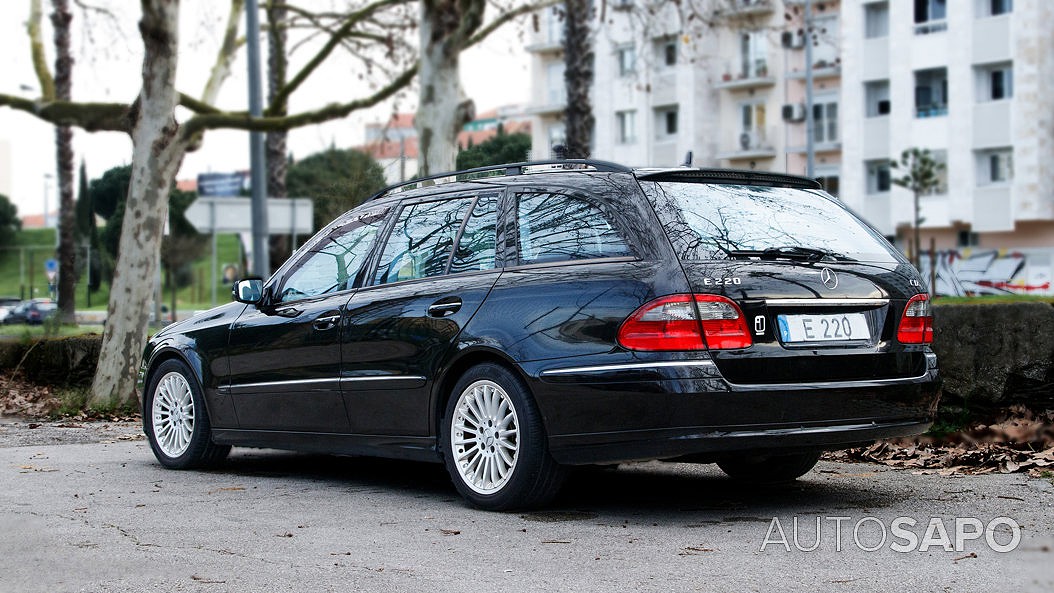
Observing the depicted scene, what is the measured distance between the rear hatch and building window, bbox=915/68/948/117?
47450 mm

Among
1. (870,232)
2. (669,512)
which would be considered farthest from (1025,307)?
(669,512)

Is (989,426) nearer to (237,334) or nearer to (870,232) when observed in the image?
(870,232)

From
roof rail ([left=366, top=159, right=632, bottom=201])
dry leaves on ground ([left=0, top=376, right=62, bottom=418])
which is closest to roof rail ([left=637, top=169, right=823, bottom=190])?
roof rail ([left=366, top=159, right=632, bottom=201])

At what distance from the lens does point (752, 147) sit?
60812mm

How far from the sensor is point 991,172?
5144 centimetres

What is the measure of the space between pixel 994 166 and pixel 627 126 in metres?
17.8

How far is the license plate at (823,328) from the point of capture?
251 inches

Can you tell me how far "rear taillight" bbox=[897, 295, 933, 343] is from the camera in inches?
267

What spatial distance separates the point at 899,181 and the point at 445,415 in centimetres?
4569

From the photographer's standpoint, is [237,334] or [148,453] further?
[148,453]

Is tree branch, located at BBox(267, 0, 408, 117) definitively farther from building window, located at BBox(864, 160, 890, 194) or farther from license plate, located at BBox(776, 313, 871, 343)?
building window, located at BBox(864, 160, 890, 194)

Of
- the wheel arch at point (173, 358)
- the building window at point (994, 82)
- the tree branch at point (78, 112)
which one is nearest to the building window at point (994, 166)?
the building window at point (994, 82)

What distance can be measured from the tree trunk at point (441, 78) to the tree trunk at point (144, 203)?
3.00 metres

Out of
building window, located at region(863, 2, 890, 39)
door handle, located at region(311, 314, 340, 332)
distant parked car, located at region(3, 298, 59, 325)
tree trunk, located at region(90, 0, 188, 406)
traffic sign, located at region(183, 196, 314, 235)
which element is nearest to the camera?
door handle, located at region(311, 314, 340, 332)
